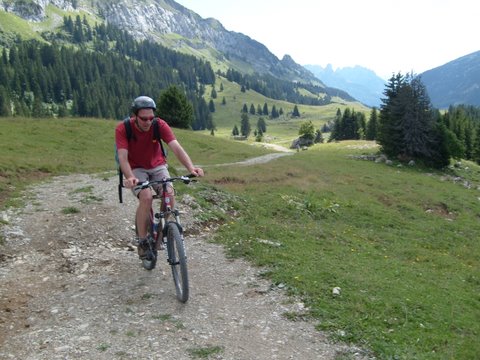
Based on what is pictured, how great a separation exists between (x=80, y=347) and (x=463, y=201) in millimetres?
40192

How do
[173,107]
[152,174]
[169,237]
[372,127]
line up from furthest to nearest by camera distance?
[372,127]
[173,107]
[152,174]
[169,237]

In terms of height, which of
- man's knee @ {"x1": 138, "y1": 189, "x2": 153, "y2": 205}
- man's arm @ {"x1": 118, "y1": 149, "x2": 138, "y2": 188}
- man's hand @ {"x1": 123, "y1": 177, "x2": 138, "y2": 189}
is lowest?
man's knee @ {"x1": 138, "y1": 189, "x2": 153, "y2": 205}

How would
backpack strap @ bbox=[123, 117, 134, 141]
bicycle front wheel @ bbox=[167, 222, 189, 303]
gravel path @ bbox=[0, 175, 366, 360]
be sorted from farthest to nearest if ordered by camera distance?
1. backpack strap @ bbox=[123, 117, 134, 141]
2. bicycle front wheel @ bbox=[167, 222, 189, 303]
3. gravel path @ bbox=[0, 175, 366, 360]

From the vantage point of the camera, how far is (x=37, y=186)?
2127 centimetres

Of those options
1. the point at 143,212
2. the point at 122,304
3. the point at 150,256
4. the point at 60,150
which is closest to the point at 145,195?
the point at 143,212

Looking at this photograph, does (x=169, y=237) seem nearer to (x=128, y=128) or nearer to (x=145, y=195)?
(x=145, y=195)

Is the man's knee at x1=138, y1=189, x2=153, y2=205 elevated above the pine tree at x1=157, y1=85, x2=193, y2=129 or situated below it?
below

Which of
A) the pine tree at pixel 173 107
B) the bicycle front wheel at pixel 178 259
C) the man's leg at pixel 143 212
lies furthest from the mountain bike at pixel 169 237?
the pine tree at pixel 173 107

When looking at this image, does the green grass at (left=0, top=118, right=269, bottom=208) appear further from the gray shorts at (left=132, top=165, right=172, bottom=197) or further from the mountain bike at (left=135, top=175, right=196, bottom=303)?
the mountain bike at (left=135, top=175, right=196, bottom=303)

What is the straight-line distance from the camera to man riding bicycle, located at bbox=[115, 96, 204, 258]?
9.16m

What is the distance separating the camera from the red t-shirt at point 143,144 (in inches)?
369

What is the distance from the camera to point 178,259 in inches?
356

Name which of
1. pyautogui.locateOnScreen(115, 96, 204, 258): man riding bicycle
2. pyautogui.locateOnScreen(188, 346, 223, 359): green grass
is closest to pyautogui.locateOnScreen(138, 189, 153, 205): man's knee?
pyautogui.locateOnScreen(115, 96, 204, 258): man riding bicycle

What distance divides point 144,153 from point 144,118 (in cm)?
99
